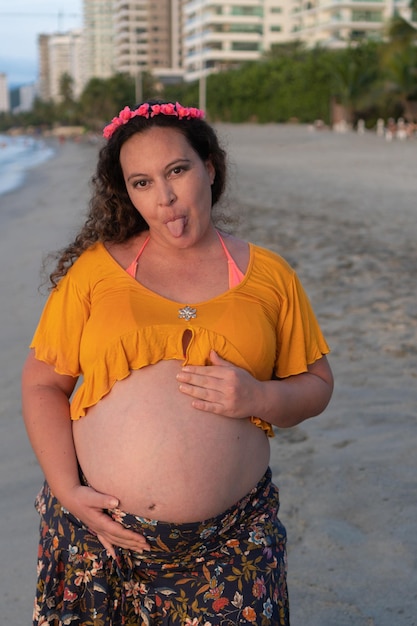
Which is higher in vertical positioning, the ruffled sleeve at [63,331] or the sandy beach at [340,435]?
the ruffled sleeve at [63,331]

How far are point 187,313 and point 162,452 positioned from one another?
32cm

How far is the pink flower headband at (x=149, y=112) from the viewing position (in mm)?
1866

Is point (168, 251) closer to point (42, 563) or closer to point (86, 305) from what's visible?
point (86, 305)

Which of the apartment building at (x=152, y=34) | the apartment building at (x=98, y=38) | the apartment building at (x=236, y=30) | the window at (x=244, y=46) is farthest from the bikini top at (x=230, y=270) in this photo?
the apartment building at (x=98, y=38)

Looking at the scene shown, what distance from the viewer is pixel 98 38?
160m

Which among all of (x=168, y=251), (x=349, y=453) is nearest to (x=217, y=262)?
(x=168, y=251)

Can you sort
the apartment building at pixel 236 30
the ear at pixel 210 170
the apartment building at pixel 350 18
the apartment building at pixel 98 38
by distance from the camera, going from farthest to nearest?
the apartment building at pixel 98 38
the apartment building at pixel 236 30
the apartment building at pixel 350 18
the ear at pixel 210 170

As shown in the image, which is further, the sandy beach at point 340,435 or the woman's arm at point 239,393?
the sandy beach at point 340,435

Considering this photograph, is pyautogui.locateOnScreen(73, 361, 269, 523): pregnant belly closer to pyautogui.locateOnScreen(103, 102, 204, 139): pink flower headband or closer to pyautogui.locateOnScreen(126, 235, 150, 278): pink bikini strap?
pyautogui.locateOnScreen(126, 235, 150, 278): pink bikini strap

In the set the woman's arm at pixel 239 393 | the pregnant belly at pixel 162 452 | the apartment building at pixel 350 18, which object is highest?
the apartment building at pixel 350 18

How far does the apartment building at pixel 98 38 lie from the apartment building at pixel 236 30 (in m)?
63.5

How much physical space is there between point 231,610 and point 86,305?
0.77 m

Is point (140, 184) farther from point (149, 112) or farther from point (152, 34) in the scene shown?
point (152, 34)

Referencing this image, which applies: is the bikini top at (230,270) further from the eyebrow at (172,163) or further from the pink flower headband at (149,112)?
the pink flower headband at (149,112)
